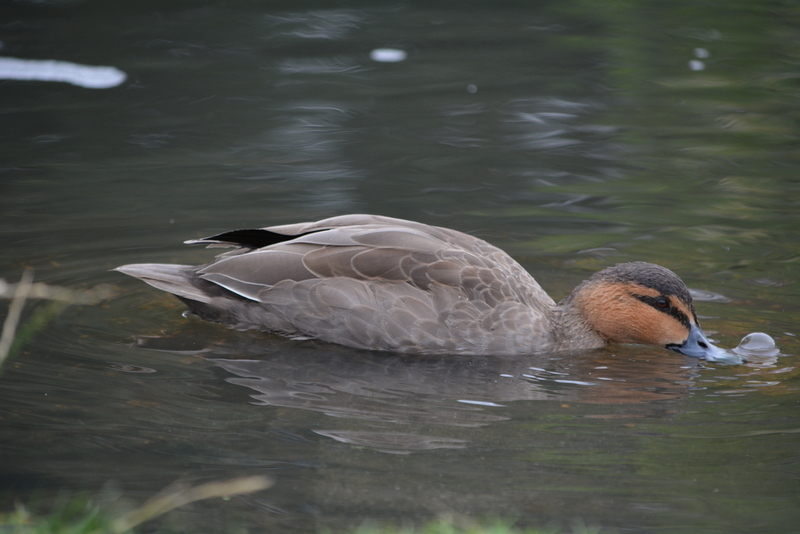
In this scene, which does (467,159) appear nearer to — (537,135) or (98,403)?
(537,135)

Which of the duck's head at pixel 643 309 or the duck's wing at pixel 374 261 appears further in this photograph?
the duck's wing at pixel 374 261

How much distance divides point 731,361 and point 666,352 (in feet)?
2.14

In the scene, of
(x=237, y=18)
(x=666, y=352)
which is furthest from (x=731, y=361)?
(x=237, y=18)

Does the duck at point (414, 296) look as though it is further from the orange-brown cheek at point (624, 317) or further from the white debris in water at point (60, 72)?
the white debris in water at point (60, 72)

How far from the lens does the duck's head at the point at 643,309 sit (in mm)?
7086

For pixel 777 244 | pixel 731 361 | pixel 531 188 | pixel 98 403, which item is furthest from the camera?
pixel 531 188

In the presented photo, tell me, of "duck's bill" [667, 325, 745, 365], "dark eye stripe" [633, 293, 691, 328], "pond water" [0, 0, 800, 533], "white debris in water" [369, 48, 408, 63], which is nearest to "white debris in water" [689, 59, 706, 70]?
"pond water" [0, 0, 800, 533]

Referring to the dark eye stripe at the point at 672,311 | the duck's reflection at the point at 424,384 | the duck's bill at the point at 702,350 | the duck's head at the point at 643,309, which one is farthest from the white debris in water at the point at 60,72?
the duck's bill at the point at 702,350

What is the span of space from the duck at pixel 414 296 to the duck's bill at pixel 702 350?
10 millimetres

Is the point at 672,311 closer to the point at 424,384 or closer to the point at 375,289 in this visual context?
the point at 424,384

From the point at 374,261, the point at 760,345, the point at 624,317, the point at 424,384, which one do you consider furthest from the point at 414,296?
the point at 760,345

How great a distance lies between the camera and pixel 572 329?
750 cm

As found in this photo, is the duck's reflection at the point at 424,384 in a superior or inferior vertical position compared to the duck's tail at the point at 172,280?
inferior

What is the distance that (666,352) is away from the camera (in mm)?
7488
